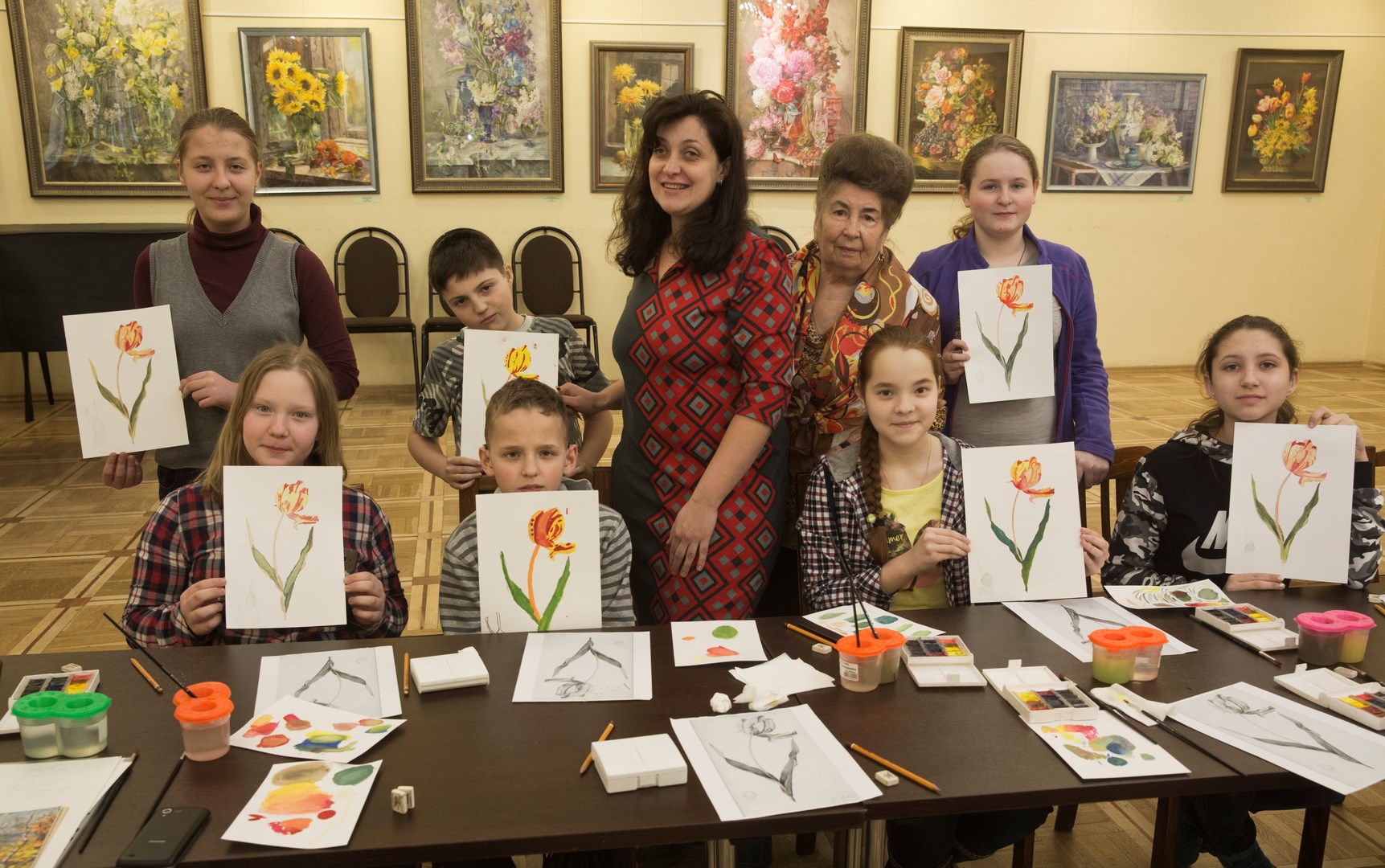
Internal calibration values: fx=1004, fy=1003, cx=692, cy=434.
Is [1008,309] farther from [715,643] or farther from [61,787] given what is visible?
[61,787]

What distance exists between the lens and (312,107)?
23.1 feet

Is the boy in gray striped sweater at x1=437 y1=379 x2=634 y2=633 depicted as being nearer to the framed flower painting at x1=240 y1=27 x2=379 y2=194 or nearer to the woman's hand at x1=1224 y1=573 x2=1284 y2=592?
the woman's hand at x1=1224 y1=573 x2=1284 y2=592

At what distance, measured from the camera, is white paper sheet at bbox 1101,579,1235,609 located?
76.6 inches

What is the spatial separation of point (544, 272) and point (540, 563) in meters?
5.82

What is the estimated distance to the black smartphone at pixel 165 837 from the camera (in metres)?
1.14

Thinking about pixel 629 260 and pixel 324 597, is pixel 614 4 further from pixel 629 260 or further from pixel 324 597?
pixel 324 597

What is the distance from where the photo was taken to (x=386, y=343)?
761 cm

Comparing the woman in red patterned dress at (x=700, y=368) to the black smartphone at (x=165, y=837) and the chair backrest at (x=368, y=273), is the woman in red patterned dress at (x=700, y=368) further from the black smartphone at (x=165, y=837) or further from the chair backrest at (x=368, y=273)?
the chair backrest at (x=368, y=273)

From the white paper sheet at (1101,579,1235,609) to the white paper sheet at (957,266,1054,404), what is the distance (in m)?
0.56

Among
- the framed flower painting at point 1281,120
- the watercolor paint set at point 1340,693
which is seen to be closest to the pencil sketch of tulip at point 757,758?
the watercolor paint set at point 1340,693

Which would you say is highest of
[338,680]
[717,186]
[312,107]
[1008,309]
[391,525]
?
[312,107]

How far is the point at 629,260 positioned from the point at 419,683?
1.08 meters

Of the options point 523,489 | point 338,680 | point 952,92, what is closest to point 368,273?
point 952,92

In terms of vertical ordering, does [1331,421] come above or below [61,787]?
above
